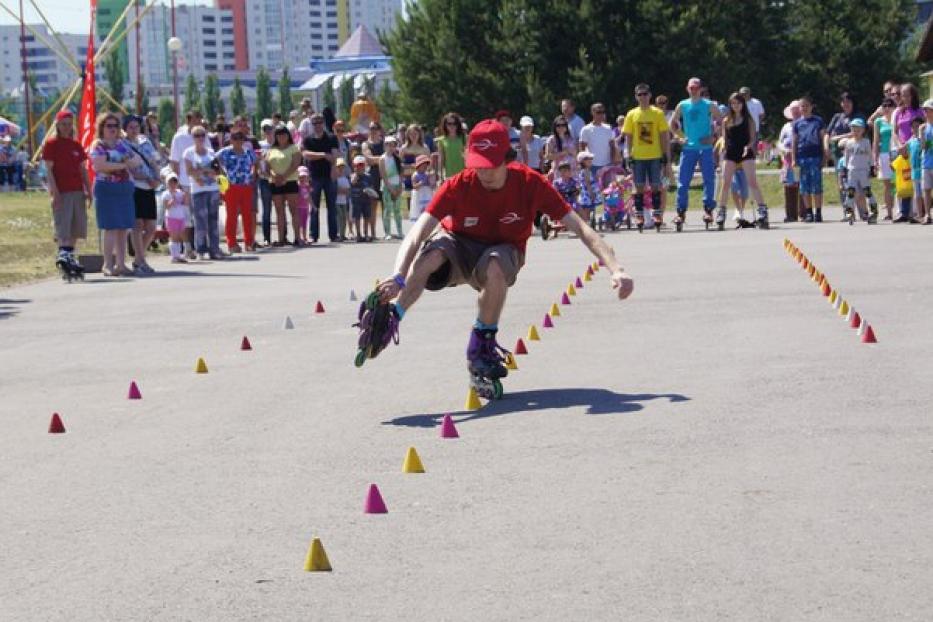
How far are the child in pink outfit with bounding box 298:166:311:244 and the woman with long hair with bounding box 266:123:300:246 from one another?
0.35 m

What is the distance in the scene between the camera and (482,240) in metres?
10.4

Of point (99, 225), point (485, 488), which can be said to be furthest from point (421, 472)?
point (99, 225)

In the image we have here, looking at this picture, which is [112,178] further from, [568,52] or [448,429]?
[568,52]

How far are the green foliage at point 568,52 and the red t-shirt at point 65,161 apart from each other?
29229 millimetres

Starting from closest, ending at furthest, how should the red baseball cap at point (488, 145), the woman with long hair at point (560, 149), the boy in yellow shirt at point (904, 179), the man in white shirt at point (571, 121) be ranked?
the red baseball cap at point (488, 145) → the boy in yellow shirt at point (904, 179) → the woman with long hair at point (560, 149) → the man in white shirt at point (571, 121)

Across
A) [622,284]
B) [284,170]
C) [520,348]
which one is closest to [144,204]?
[284,170]

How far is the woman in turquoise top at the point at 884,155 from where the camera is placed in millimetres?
26062

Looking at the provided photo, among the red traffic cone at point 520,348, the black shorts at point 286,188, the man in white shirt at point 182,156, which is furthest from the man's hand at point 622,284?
the black shorts at point 286,188

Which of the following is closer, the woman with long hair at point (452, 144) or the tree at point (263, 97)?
the woman with long hair at point (452, 144)

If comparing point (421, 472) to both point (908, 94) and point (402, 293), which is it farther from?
point (908, 94)

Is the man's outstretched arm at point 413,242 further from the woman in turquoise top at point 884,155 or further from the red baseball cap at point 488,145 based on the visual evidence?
the woman in turquoise top at point 884,155

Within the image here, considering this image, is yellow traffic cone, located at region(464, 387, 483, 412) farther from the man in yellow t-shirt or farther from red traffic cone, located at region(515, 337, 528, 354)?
the man in yellow t-shirt

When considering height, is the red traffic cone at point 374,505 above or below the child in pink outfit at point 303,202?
below

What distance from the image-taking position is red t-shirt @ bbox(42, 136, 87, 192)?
65.2ft
